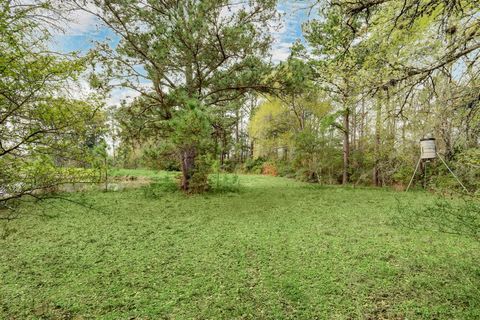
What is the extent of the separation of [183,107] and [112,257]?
150 inches

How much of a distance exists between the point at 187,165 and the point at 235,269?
5007 mm

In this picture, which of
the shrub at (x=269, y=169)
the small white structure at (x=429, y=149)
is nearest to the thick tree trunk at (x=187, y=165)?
the small white structure at (x=429, y=149)

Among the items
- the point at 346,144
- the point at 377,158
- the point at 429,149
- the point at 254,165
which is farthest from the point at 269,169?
the point at 429,149

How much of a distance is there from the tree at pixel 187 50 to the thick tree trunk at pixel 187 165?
0.03 metres

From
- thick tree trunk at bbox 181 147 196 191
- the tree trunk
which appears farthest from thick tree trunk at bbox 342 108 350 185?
thick tree trunk at bbox 181 147 196 191

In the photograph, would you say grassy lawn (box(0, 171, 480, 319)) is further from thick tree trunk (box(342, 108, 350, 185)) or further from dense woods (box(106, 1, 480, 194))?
thick tree trunk (box(342, 108, 350, 185))

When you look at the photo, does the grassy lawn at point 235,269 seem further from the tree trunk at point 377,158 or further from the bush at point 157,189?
the tree trunk at point 377,158

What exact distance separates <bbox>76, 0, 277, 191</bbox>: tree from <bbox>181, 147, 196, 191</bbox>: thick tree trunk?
3 centimetres

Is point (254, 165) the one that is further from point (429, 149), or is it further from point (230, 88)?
point (429, 149)

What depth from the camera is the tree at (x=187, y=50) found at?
5.46m

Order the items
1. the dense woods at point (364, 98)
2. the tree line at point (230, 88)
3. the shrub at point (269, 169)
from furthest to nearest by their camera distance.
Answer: the shrub at point (269, 169), the dense woods at point (364, 98), the tree line at point (230, 88)

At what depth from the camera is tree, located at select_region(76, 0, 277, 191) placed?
546 cm

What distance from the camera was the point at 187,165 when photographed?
7.57m

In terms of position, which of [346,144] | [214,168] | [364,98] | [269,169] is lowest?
[269,169]
